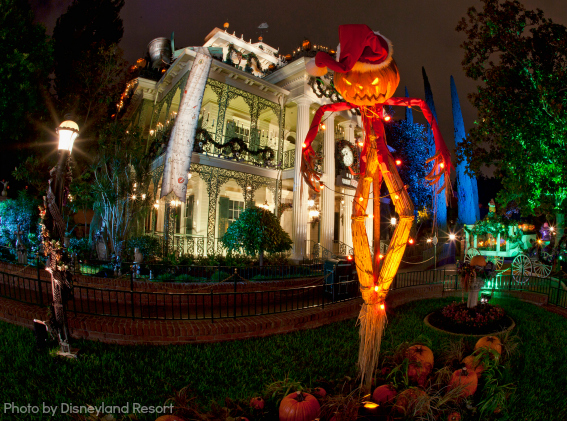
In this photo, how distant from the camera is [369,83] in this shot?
3098 mm

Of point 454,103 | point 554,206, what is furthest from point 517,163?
point 454,103

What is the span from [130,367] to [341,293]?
501cm

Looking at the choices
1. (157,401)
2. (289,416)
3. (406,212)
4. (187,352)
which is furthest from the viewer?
(187,352)

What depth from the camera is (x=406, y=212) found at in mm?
3045

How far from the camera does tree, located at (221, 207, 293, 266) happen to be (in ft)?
36.2

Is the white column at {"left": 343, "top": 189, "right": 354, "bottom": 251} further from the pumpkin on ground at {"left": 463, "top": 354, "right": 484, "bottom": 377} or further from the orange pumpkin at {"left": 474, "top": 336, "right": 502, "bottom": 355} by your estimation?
the pumpkin on ground at {"left": 463, "top": 354, "right": 484, "bottom": 377}

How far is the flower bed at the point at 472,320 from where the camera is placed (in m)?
6.26

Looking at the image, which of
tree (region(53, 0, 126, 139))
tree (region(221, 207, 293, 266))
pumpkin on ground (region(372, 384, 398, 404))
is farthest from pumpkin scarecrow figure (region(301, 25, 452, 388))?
tree (region(53, 0, 126, 139))

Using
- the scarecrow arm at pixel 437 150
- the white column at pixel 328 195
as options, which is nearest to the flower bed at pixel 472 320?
the scarecrow arm at pixel 437 150

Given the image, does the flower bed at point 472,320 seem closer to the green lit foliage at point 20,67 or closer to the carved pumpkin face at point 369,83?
the carved pumpkin face at point 369,83

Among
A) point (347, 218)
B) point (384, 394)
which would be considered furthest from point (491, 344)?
point (347, 218)

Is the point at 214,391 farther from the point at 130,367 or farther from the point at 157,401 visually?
the point at 130,367

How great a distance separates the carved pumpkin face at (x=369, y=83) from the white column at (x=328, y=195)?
11508 millimetres

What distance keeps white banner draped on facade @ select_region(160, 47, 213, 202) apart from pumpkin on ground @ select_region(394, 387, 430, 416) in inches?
395
